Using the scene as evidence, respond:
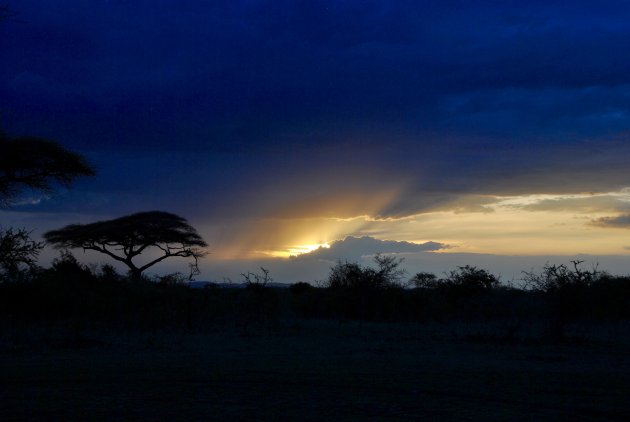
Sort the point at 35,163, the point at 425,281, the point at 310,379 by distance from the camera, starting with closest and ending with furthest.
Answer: the point at 310,379
the point at 35,163
the point at 425,281

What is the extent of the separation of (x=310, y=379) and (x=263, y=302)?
58.6ft

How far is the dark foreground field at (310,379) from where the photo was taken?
421 inches

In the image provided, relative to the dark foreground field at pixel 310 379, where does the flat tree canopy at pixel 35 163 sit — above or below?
above

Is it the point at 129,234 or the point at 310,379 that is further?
the point at 129,234

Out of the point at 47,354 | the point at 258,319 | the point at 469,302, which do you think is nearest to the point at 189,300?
the point at 258,319

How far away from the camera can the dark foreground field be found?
10703 millimetres

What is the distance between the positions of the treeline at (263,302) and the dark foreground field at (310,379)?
353 centimetres

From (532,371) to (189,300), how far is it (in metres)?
18.1

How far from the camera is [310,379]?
13953mm

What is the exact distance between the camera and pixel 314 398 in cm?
1180

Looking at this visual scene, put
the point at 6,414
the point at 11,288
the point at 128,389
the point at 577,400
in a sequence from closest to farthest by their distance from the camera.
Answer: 1. the point at 6,414
2. the point at 577,400
3. the point at 128,389
4. the point at 11,288

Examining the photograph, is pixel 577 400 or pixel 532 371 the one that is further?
pixel 532 371

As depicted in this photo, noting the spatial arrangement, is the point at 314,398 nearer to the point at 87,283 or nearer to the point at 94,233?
the point at 87,283

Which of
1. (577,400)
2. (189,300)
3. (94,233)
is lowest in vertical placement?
(577,400)
